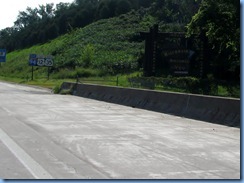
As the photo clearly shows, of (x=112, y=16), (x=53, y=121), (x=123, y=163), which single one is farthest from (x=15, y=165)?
(x=112, y=16)

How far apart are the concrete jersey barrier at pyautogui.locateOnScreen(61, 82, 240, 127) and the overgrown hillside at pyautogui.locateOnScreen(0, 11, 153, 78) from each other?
42086 mm

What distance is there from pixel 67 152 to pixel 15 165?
1452 millimetres

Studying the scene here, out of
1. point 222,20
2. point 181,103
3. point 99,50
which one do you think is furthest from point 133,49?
point 181,103

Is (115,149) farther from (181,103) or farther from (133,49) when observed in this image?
(133,49)

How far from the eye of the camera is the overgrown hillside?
6844 cm

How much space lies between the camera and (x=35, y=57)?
66062 mm

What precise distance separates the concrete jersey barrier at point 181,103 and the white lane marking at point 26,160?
269 inches

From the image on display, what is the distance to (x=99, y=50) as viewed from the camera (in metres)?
80.0

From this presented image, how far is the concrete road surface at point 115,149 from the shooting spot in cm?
723

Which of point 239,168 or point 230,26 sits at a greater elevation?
point 230,26

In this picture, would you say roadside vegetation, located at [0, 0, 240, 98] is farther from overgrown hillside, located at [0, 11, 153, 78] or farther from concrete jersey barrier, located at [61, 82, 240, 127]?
concrete jersey barrier, located at [61, 82, 240, 127]

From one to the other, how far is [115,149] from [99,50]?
234 ft

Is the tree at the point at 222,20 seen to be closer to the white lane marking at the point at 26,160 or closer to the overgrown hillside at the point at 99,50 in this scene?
the white lane marking at the point at 26,160

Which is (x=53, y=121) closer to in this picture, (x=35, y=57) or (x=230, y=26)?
(x=230, y=26)
